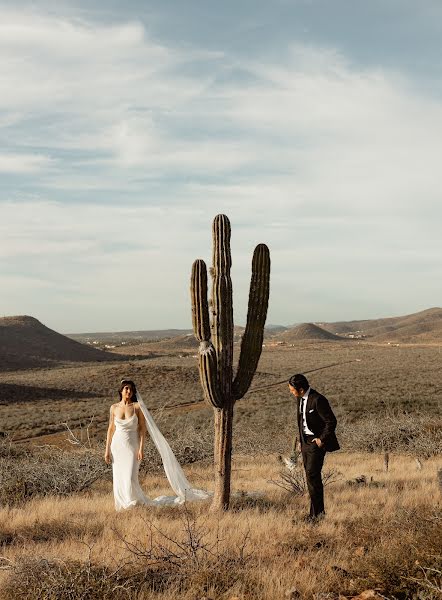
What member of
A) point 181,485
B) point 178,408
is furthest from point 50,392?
point 181,485

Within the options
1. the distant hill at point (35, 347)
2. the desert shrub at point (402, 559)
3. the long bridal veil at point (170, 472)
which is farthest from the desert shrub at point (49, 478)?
the distant hill at point (35, 347)

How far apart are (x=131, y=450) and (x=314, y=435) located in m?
2.69

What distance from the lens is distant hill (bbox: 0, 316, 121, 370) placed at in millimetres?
67938

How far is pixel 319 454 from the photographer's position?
6.48 m

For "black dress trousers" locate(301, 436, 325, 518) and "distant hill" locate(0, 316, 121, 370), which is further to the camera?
"distant hill" locate(0, 316, 121, 370)

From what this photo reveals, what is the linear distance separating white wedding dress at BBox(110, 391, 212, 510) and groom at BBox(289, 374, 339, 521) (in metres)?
1.99

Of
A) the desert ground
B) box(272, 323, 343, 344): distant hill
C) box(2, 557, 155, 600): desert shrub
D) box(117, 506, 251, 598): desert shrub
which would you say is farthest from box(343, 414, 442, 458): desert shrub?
box(272, 323, 343, 344): distant hill

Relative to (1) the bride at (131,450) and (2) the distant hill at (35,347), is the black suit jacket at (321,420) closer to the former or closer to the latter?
(1) the bride at (131,450)

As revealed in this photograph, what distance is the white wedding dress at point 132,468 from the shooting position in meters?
7.65

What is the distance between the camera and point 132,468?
7711 millimetres

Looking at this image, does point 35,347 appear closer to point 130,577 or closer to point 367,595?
point 130,577

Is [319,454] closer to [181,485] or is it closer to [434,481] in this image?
[181,485]

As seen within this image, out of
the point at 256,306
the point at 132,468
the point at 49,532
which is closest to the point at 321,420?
the point at 256,306

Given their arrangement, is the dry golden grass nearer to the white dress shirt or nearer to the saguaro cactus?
the saguaro cactus
